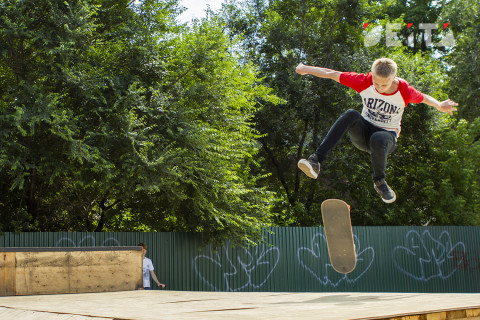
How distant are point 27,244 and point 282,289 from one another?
7394 mm

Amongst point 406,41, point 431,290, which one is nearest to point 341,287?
point 431,290

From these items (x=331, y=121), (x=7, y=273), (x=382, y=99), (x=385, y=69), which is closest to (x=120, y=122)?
(x=7, y=273)

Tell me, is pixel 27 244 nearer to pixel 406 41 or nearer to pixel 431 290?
pixel 431 290

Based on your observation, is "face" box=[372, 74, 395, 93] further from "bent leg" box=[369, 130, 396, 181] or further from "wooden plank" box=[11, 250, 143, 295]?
"wooden plank" box=[11, 250, 143, 295]

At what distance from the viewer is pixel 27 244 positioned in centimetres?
1309

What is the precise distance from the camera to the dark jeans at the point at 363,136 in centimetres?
605

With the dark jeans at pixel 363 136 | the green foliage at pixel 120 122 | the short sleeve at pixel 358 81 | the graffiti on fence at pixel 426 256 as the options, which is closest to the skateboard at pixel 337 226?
the dark jeans at pixel 363 136

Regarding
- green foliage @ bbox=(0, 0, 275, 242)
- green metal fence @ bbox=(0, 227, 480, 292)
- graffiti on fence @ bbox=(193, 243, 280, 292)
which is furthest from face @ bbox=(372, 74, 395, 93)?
graffiti on fence @ bbox=(193, 243, 280, 292)

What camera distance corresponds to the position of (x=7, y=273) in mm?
7992

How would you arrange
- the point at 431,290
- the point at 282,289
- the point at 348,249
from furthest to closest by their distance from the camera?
the point at 431,290 → the point at 282,289 → the point at 348,249

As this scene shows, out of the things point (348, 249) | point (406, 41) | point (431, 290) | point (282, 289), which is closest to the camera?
point (348, 249)

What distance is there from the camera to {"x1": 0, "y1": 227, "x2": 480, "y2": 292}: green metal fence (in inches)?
575

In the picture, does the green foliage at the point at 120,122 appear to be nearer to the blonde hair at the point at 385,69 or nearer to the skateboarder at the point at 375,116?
the skateboarder at the point at 375,116

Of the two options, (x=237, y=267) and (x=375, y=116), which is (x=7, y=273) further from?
(x=237, y=267)
